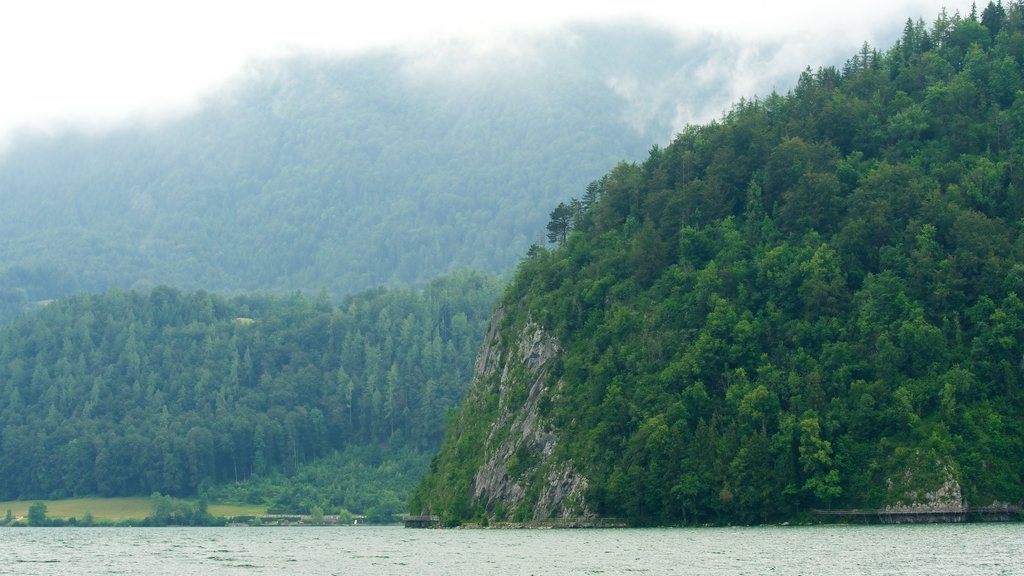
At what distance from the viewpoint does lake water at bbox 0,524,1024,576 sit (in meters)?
99.4

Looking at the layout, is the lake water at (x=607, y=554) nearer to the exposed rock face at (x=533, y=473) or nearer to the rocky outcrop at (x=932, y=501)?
the rocky outcrop at (x=932, y=501)

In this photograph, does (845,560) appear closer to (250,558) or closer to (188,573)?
(188,573)

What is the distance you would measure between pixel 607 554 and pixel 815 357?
61.7 metres

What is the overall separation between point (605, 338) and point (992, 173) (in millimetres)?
52193

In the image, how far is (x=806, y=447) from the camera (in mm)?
160000

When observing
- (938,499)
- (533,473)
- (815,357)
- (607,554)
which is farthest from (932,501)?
(533,473)

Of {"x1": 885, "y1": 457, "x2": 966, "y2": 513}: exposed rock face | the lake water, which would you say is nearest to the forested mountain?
{"x1": 885, "y1": 457, "x2": 966, "y2": 513}: exposed rock face

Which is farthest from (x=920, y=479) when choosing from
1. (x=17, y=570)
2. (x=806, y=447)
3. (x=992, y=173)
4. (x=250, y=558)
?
(x=17, y=570)

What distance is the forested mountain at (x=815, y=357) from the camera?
159m

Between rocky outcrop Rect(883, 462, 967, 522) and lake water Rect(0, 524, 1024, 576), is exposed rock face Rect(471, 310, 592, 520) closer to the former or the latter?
lake water Rect(0, 524, 1024, 576)

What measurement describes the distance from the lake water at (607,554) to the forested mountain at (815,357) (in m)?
9.99

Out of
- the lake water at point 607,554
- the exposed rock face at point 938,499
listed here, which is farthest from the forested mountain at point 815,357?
the lake water at point 607,554

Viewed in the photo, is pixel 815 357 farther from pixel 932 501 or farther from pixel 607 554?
pixel 607 554

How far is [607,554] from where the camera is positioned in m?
119
